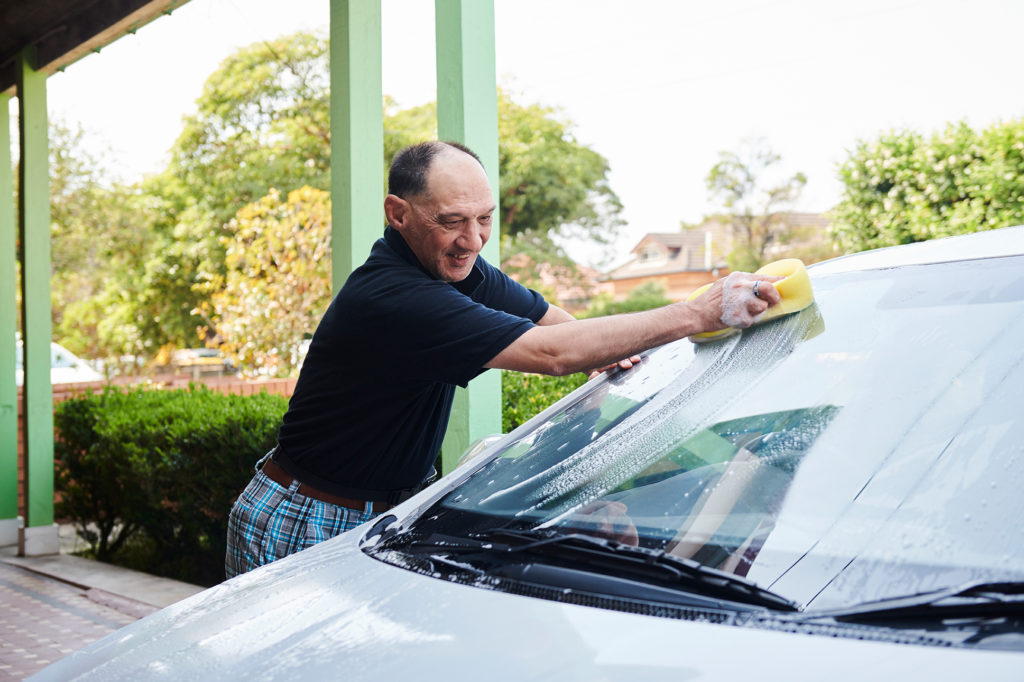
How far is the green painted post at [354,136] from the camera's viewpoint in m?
3.63

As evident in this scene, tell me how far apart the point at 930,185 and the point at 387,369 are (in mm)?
9933

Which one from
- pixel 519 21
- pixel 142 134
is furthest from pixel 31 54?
pixel 519 21

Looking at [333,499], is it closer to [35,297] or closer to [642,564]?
[642,564]

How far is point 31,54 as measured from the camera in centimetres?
695

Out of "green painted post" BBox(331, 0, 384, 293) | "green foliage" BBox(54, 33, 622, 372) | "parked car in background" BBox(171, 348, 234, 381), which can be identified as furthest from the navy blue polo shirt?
"parked car in background" BBox(171, 348, 234, 381)

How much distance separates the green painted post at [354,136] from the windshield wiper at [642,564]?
2333 millimetres

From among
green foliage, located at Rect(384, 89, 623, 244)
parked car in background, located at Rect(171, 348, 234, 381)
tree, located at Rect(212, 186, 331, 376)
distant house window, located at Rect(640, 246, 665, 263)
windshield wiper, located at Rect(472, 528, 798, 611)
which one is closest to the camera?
windshield wiper, located at Rect(472, 528, 798, 611)

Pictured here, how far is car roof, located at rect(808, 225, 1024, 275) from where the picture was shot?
5.36ft

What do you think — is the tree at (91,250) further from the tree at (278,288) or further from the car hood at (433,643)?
the car hood at (433,643)

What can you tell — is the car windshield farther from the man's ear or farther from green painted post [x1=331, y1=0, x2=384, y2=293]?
green painted post [x1=331, y1=0, x2=384, y2=293]

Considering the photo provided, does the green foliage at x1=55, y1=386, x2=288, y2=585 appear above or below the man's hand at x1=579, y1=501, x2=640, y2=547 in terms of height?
below

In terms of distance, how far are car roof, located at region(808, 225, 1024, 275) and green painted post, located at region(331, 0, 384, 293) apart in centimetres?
210

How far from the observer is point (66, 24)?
661 cm

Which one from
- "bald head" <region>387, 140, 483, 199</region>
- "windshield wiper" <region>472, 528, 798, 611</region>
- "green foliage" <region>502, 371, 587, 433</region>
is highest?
"bald head" <region>387, 140, 483, 199</region>
